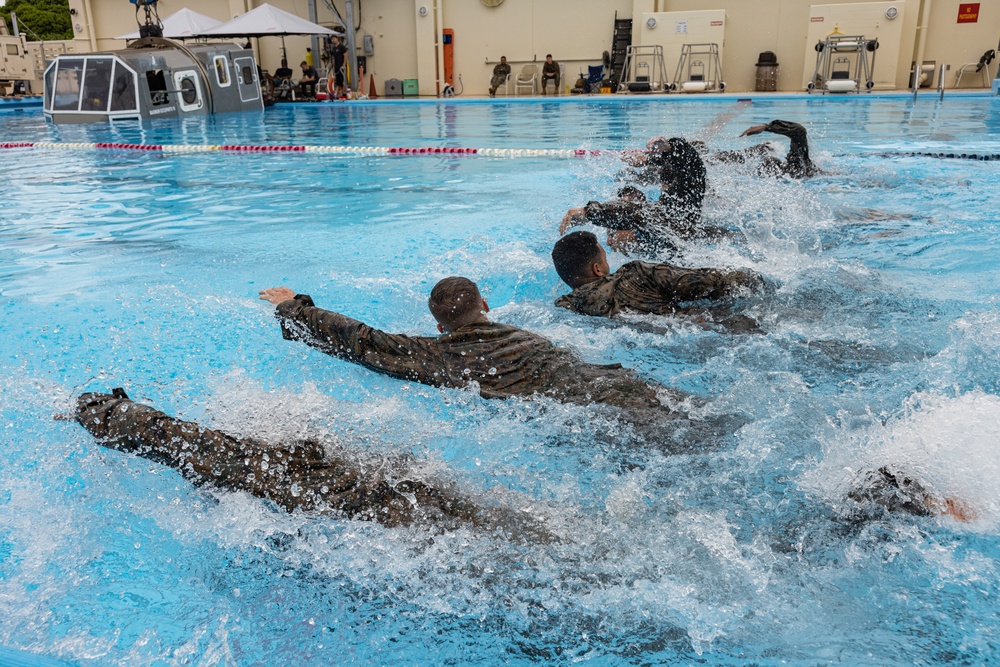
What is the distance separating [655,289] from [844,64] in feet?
69.1

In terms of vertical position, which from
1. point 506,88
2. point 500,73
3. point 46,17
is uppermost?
point 46,17

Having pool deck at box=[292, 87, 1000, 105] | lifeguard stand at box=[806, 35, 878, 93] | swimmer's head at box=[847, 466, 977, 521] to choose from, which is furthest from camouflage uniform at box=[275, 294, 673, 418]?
lifeguard stand at box=[806, 35, 878, 93]

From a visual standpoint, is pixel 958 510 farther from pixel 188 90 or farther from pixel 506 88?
pixel 506 88

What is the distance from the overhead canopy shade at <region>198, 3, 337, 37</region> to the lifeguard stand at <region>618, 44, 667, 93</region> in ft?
29.8

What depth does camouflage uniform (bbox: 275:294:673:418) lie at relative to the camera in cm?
325

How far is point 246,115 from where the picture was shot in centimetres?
2064

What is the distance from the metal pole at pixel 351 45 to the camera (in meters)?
25.8

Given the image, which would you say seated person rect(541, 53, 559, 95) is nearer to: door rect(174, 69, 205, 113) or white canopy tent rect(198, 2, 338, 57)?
white canopy tent rect(198, 2, 338, 57)

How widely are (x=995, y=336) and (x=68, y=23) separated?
48.3 metres

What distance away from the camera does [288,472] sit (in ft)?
8.84

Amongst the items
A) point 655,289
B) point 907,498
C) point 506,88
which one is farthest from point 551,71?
point 907,498

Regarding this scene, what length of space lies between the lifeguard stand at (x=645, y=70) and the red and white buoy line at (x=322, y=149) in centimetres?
1196

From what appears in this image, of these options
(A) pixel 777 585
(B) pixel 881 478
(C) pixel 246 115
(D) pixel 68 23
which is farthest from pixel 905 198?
(D) pixel 68 23

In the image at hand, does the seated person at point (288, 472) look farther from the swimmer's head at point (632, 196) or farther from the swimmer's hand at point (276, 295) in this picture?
the swimmer's head at point (632, 196)
